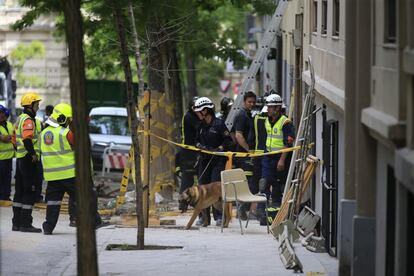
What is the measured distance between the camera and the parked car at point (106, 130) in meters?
28.4

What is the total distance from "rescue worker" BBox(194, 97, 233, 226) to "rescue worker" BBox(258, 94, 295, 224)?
640 mm

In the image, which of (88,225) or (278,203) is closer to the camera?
(88,225)

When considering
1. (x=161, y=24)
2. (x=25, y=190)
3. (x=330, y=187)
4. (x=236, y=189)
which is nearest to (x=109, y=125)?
(x=161, y=24)

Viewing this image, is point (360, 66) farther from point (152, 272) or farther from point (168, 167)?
point (168, 167)

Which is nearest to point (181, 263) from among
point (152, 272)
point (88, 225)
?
point (152, 272)

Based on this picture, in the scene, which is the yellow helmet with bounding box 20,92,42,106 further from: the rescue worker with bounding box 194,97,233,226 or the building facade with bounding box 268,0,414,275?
the building facade with bounding box 268,0,414,275

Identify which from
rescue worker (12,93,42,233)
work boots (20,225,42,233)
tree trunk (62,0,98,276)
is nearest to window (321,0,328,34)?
rescue worker (12,93,42,233)

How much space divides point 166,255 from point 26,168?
3.60 m

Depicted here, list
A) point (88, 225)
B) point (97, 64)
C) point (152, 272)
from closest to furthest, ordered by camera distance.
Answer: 1. point (88, 225)
2. point (152, 272)
3. point (97, 64)

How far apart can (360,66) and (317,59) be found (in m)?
6.93

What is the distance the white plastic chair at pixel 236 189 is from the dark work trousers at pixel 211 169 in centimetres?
106

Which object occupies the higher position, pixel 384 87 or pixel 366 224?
pixel 384 87

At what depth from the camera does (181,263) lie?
13.2m

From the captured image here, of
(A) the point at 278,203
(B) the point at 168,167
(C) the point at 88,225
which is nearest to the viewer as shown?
(C) the point at 88,225
